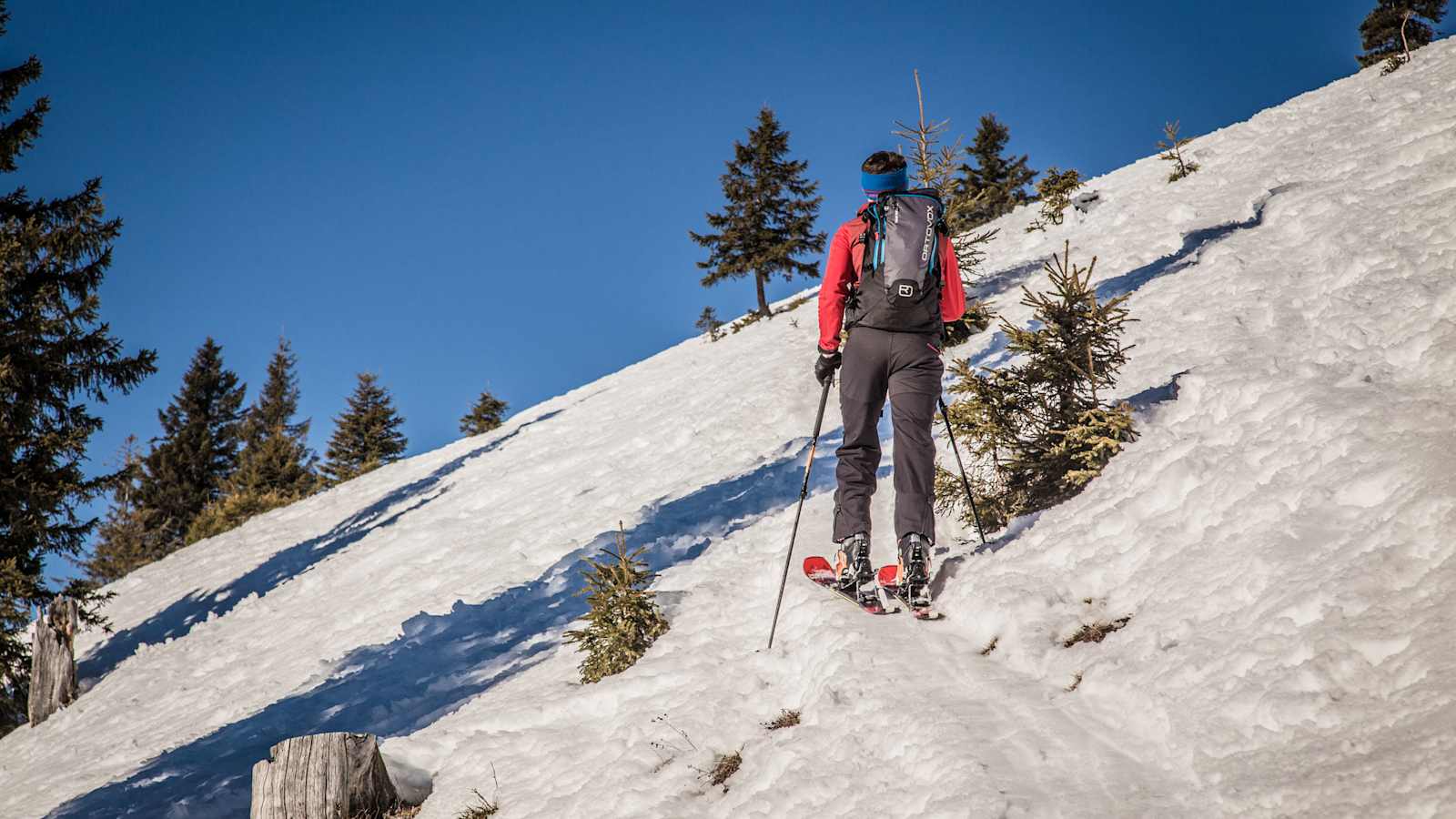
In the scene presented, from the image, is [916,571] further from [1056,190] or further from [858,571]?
[1056,190]

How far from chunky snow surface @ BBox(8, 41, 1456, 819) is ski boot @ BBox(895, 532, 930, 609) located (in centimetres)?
17

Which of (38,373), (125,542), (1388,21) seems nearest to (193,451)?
(125,542)

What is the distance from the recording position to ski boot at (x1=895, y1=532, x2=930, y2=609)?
16.3 ft

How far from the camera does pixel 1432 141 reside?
8.96m

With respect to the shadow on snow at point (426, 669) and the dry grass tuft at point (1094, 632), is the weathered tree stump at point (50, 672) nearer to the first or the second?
the shadow on snow at point (426, 669)

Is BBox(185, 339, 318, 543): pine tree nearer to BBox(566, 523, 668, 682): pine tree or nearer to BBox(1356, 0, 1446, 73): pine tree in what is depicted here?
BBox(566, 523, 668, 682): pine tree

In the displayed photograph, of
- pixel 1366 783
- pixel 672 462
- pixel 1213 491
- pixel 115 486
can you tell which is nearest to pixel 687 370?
pixel 672 462

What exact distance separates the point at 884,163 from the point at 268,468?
38.0 m

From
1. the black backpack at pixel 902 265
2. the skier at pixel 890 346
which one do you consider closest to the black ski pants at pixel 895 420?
the skier at pixel 890 346

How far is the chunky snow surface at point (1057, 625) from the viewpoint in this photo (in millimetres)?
2859

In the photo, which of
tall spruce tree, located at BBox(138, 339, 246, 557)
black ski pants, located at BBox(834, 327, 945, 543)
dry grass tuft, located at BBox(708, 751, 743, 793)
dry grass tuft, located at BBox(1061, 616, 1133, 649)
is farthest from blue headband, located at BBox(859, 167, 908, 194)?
tall spruce tree, located at BBox(138, 339, 246, 557)

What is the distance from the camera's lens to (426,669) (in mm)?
8547

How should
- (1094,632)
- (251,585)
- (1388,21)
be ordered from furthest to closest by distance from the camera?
(1388,21) < (251,585) < (1094,632)

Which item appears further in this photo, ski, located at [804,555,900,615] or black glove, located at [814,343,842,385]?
black glove, located at [814,343,842,385]
